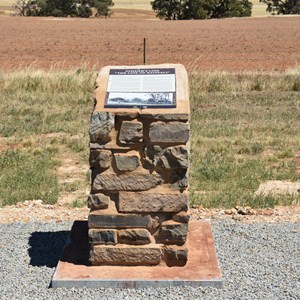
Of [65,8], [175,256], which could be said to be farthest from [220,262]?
[65,8]

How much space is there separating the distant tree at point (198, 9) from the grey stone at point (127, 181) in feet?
222

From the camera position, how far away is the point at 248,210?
28.6 ft

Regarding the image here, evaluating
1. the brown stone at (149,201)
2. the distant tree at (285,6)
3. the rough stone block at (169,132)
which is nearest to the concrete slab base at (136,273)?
the brown stone at (149,201)

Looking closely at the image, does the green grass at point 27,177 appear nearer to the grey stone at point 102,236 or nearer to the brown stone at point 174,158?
the grey stone at point 102,236

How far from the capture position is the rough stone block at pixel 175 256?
254 inches

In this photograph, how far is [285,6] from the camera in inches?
3258

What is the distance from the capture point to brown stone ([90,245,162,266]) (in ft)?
21.2

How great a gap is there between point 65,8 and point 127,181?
75025 millimetres

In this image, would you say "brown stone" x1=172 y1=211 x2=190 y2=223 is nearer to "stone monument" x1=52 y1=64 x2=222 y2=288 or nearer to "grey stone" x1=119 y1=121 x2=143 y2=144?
"stone monument" x1=52 y1=64 x2=222 y2=288

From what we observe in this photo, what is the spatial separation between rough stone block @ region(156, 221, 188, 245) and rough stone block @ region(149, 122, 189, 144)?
758 millimetres

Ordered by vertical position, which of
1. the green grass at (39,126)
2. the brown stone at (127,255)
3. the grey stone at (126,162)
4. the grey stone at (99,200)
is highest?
the grey stone at (126,162)

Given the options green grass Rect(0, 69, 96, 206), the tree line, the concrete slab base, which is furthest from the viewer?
the tree line

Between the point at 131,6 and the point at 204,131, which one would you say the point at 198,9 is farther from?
the point at 204,131

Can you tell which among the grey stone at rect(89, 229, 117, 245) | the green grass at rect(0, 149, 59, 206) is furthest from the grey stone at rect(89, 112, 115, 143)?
the green grass at rect(0, 149, 59, 206)
